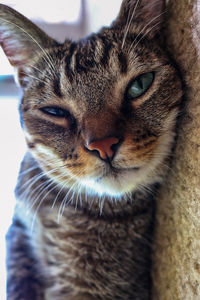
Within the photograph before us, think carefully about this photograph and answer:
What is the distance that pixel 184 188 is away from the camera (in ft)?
A: 2.52

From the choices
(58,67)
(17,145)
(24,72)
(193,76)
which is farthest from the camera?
(17,145)

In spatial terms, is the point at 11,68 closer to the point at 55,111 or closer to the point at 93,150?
the point at 55,111

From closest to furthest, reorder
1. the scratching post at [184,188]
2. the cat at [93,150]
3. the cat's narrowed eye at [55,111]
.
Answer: the scratching post at [184,188] < the cat at [93,150] < the cat's narrowed eye at [55,111]

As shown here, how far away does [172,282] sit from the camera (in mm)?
832

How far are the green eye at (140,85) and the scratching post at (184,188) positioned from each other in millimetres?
88

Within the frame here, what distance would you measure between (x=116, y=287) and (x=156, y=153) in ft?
1.46

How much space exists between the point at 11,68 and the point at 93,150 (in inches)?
30.6

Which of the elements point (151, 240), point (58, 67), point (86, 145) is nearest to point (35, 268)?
point (151, 240)

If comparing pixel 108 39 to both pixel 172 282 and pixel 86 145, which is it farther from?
pixel 172 282

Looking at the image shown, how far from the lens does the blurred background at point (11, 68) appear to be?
147cm

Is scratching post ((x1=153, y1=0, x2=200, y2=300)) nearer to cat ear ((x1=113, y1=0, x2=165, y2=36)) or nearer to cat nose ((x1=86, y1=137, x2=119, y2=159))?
cat ear ((x1=113, y1=0, x2=165, y2=36))

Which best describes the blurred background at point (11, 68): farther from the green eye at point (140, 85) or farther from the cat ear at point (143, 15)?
the green eye at point (140, 85)

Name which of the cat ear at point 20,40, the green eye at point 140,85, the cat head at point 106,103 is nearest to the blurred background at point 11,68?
the cat ear at point 20,40

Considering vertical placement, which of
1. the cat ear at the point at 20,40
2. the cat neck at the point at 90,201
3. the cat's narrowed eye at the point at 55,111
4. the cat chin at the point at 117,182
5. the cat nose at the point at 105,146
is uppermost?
the cat ear at the point at 20,40
